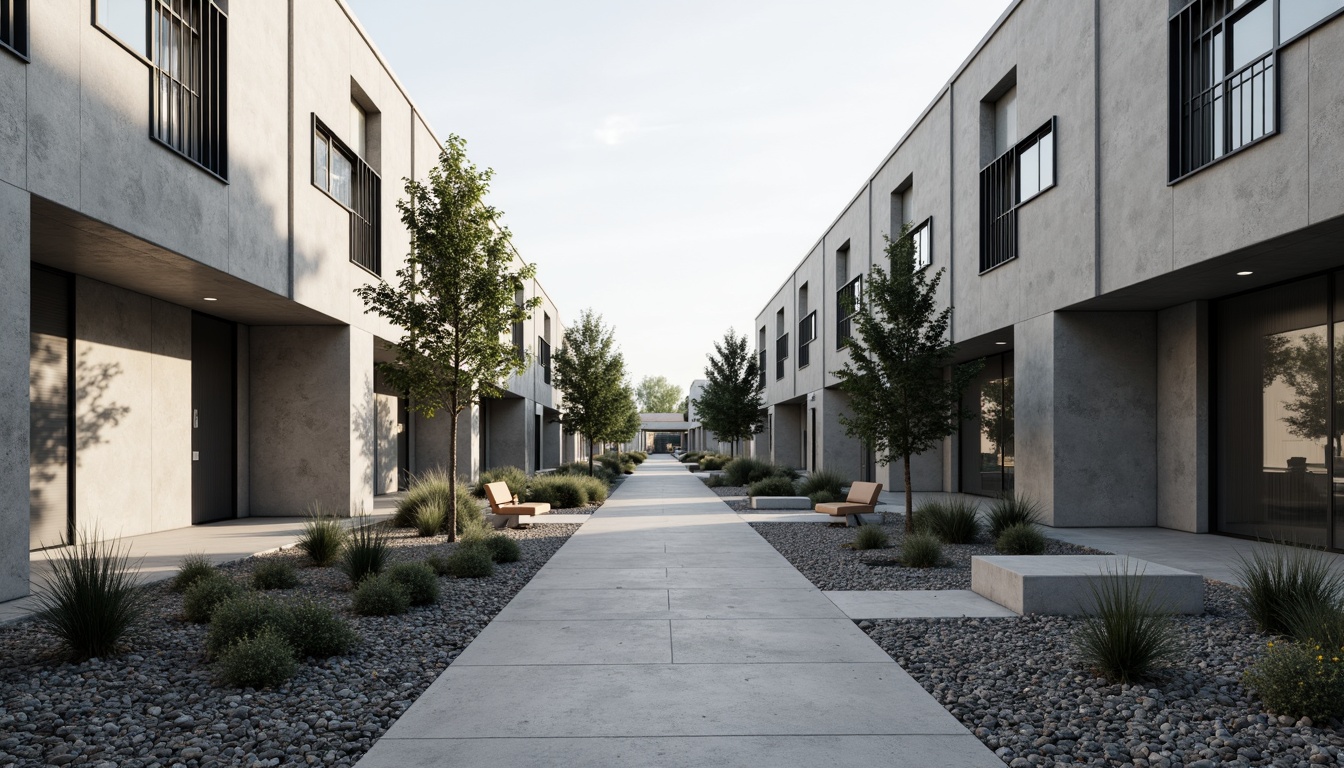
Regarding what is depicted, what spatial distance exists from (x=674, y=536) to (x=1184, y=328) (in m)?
8.90

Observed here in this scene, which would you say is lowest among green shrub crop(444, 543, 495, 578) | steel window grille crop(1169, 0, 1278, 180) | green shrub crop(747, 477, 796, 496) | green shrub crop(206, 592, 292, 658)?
green shrub crop(747, 477, 796, 496)

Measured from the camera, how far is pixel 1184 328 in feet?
44.4

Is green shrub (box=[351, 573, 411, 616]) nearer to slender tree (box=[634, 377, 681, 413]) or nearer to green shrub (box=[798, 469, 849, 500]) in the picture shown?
green shrub (box=[798, 469, 849, 500])

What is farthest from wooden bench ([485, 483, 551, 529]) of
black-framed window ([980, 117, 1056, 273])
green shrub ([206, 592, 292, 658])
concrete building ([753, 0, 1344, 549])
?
black-framed window ([980, 117, 1056, 273])

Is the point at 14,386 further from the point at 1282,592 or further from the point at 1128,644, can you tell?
the point at 1282,592

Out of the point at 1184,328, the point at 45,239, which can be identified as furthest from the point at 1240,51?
the point at 45,239

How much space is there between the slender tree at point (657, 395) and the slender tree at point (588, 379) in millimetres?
106402

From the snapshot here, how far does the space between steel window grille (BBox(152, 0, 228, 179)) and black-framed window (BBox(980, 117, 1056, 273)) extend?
1293cm

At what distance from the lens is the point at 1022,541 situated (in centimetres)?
1082

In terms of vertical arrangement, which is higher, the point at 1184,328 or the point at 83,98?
the point at 83,98

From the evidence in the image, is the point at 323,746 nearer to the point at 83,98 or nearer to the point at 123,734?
the point at 123,734

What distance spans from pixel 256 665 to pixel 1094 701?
17.3 feet

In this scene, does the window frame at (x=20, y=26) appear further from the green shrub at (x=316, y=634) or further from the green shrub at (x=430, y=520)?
the green shrub at (x=430, y=520)

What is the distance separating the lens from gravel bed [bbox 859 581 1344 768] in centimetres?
441
